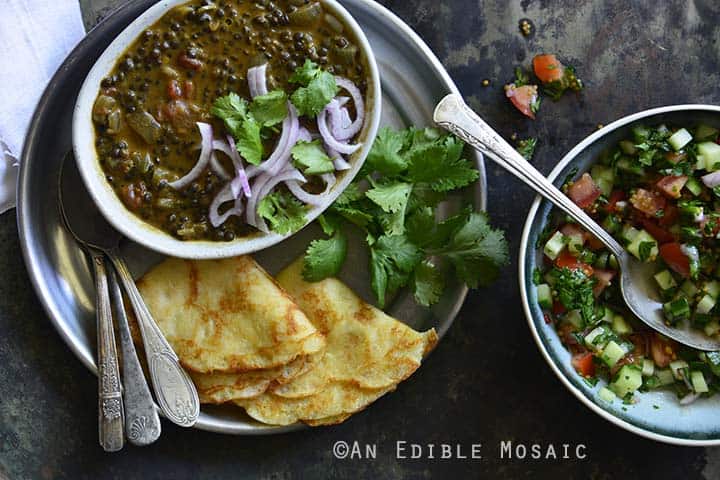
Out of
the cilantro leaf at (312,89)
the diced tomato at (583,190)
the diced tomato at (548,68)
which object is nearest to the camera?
the cilantro leaf at (312,89)

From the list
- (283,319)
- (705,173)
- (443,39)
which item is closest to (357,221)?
(283,319)

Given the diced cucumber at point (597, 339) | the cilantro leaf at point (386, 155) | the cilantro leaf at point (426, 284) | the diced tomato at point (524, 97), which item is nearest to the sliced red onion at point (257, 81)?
the cilantro leaf at point (386, 155)

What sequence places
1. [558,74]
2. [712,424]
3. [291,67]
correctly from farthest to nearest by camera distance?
1. [558,74]
2. [712,424]
3. [291,67]

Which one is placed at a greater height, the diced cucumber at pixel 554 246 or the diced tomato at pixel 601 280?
the diced cucumber at pixel 554 246

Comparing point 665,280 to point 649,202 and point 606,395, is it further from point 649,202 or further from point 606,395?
point 606,395

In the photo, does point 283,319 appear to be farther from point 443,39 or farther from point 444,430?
point 443,39

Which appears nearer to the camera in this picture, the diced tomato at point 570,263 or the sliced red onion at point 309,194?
the sliced red onion at point 309,194

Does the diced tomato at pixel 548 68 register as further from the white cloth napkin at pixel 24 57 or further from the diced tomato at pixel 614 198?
the white cloth napkin at pixel 24 57
